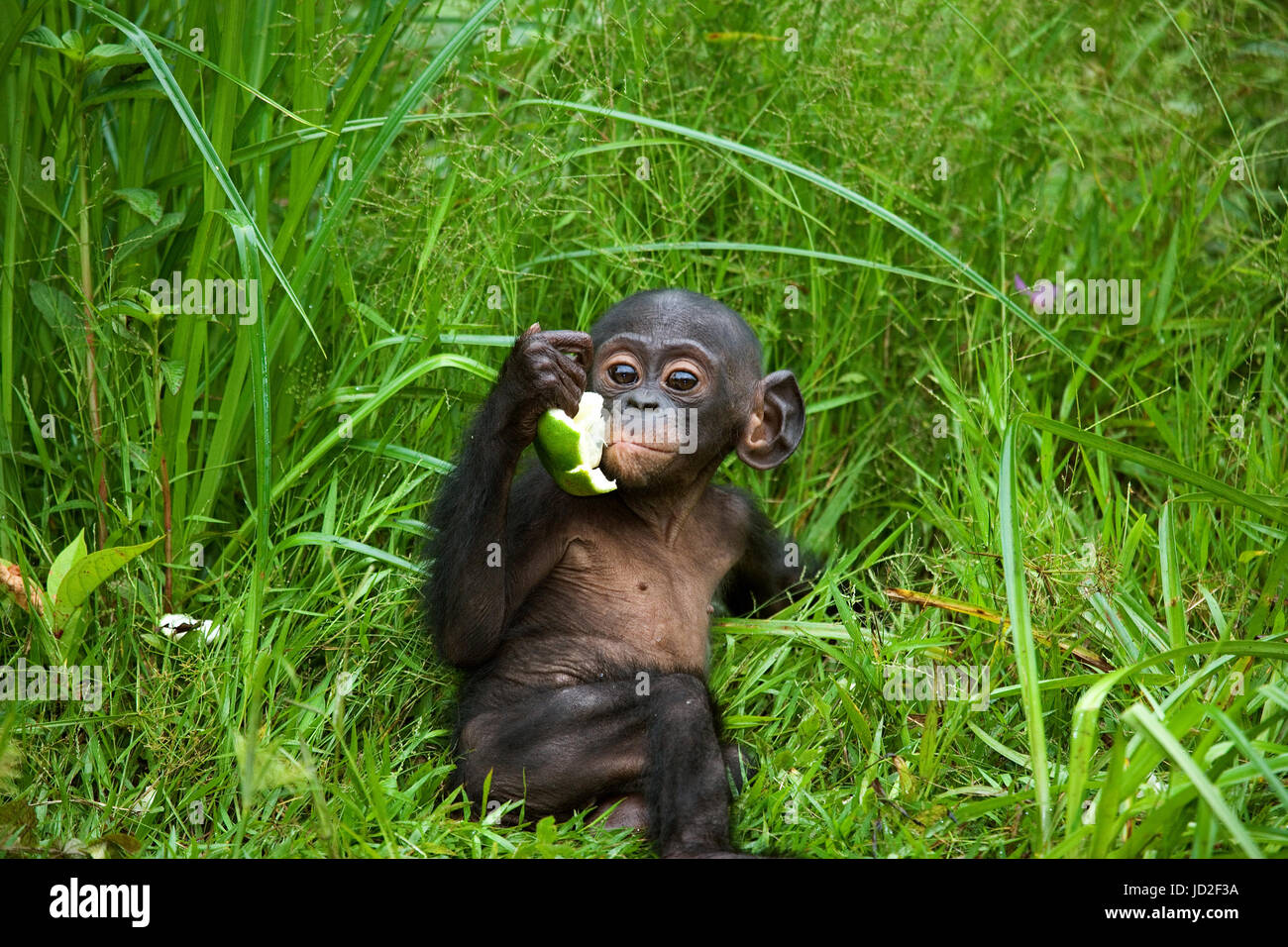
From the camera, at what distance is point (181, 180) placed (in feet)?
13.0

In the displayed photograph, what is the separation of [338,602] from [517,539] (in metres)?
0.59

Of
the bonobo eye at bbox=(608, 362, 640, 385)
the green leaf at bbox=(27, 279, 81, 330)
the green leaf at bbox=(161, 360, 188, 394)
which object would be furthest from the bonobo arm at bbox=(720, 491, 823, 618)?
the green leaf at bbox=(27, 279, 81, 330)

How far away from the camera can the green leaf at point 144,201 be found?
145 inches

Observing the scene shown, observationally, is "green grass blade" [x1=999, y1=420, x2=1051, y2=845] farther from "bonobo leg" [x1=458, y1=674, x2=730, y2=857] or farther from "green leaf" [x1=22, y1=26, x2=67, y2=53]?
"green leaf" [x1=22, y1=26, x2=67, y2=53]

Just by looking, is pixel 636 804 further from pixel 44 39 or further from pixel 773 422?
pixel 44 39

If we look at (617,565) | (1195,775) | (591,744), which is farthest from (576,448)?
(1195,775)

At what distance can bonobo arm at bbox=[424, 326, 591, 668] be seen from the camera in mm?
3480

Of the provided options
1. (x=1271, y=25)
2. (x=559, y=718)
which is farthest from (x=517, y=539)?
(x=1271, y=25)

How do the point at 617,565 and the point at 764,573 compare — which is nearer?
the point at 617,565

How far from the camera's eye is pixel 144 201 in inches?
146

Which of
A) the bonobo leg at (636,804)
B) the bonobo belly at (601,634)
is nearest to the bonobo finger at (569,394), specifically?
the bonobo belly at (601,634)

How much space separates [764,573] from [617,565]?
73 centimetres

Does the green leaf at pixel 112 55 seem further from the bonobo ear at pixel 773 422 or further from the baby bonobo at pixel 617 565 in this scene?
the bonobo ear at pixel 773 422
